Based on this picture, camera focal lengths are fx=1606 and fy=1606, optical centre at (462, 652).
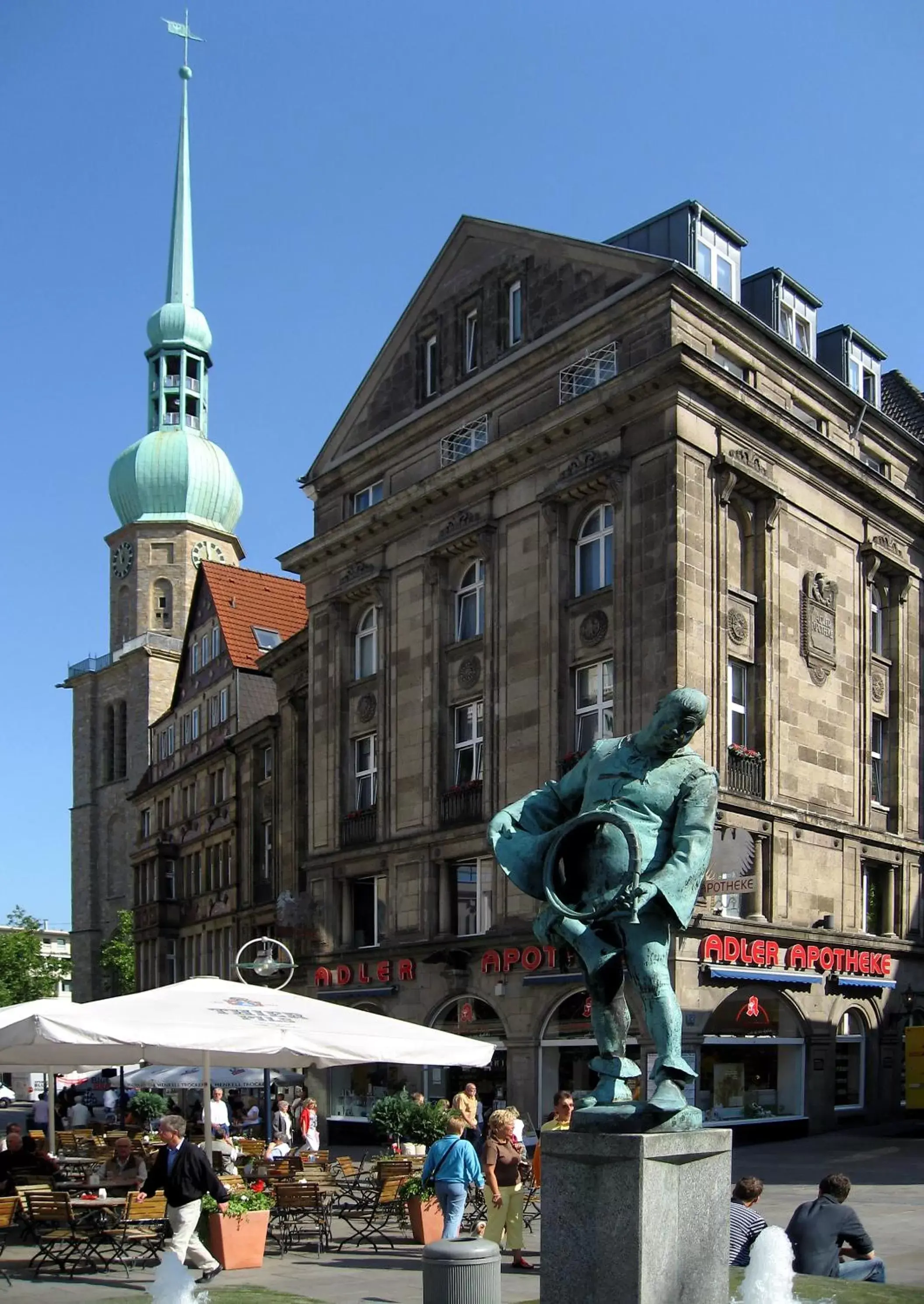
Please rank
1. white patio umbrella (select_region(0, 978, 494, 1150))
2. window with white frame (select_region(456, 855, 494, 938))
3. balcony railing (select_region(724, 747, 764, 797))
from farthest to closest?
window with white frame (select_region(456, 855, 494, 938)) < balcony railing (select_region(724, 747, 764, 797)) < white patio umbrella (select_region(0, 978, 494, 1150))

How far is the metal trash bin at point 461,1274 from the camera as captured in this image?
32.6ft

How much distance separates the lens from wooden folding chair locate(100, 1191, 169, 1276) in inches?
606

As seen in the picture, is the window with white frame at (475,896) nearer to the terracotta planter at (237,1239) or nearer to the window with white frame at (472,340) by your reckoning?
the window with white frame at (472,340)

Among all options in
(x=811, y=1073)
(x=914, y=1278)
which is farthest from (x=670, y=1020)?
(x=811, y=1073)

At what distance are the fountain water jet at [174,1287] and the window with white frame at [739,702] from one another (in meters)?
20.2

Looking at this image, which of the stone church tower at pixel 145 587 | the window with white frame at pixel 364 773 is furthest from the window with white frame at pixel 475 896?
the stone church tower at pixel 145 587

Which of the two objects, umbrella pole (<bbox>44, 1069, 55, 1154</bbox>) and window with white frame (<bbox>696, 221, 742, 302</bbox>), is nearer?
umbrella pole (<bbox>44, 1069, 55, 1154</bbox>)

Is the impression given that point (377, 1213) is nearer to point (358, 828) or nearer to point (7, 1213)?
point (7, 1213)

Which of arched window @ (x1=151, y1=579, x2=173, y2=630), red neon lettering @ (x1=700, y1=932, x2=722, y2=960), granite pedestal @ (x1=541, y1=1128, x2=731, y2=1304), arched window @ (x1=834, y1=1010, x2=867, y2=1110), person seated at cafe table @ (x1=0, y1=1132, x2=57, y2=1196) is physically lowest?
arched window @ (x1=834, y1=1010, x2=867, y2=1110)

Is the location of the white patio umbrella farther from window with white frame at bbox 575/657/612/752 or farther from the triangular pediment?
the triangular pediment

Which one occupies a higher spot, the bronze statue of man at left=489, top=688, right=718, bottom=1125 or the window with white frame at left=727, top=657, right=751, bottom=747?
the window with white frame at left=727, top=657, right=751, bottom=747

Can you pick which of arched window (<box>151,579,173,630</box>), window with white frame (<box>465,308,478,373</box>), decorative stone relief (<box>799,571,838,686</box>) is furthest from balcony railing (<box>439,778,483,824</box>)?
arched window (<box>151,579,173,630</box>)

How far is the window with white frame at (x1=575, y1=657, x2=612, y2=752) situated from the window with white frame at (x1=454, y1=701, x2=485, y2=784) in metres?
2.99

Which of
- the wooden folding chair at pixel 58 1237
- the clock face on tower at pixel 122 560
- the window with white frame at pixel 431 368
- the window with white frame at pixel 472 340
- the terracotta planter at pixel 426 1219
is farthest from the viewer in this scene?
the clock face on tower at pixel 122 560
